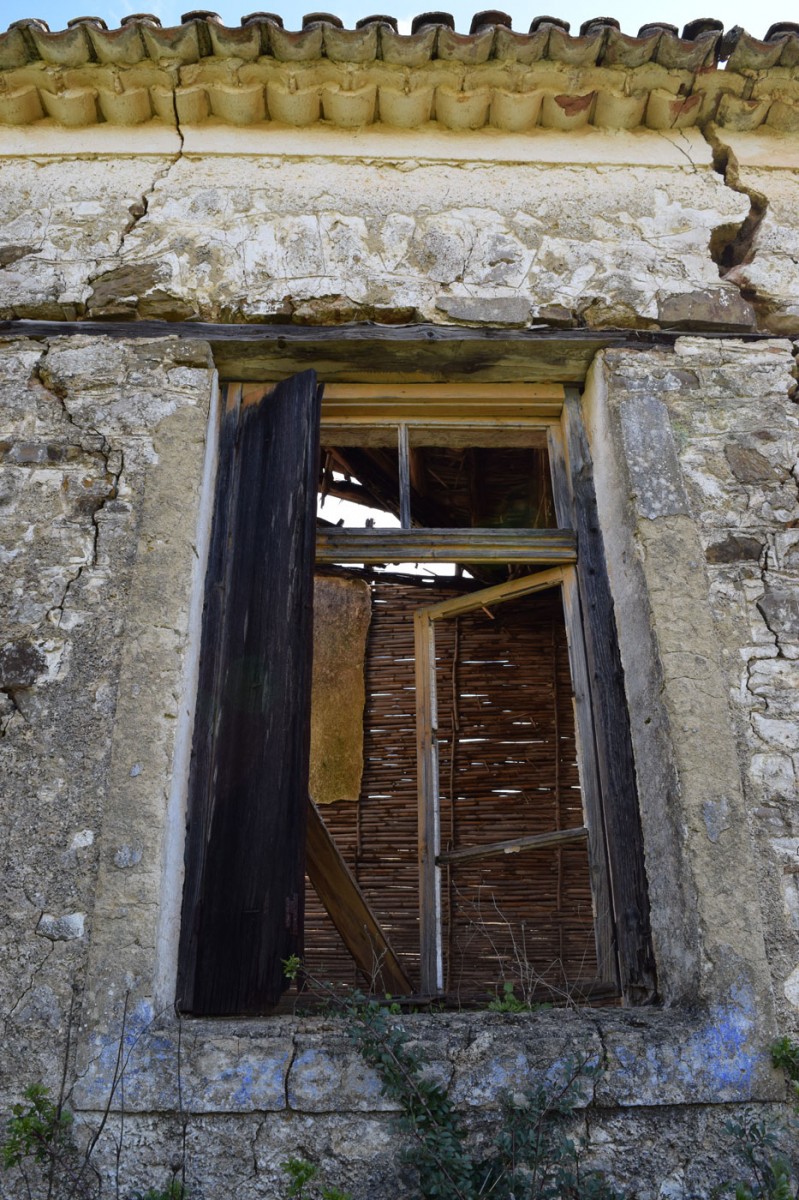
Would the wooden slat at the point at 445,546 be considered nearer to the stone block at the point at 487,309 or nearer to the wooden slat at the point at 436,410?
the wooden slat at the point at 436,410

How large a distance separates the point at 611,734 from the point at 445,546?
2.81ft

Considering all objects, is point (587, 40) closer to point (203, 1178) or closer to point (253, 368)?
point (253, 368)

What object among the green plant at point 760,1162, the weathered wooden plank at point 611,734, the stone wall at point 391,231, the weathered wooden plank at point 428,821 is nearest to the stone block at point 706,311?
the stone wall at point 391,231

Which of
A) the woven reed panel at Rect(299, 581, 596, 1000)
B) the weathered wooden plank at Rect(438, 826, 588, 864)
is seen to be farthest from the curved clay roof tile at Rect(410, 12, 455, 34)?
the woven reed panel at Rect(299, 581, 596, 1000)

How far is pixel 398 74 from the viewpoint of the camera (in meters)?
3.66

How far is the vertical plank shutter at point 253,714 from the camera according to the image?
2.59 metres

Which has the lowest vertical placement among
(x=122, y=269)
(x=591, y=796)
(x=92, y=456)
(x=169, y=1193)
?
(x=169, y=1193)

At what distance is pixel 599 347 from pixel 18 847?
2.42 m

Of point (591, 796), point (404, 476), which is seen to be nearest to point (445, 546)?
point (404, 476)

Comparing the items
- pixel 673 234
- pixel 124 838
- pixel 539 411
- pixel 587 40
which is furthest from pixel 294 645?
pixel 587 40

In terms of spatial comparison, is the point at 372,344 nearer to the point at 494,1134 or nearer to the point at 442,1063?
the point at 442,1063

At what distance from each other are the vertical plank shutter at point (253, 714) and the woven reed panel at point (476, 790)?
9.09ft

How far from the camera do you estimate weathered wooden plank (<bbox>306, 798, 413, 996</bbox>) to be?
4055 mm

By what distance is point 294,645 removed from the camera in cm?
297
